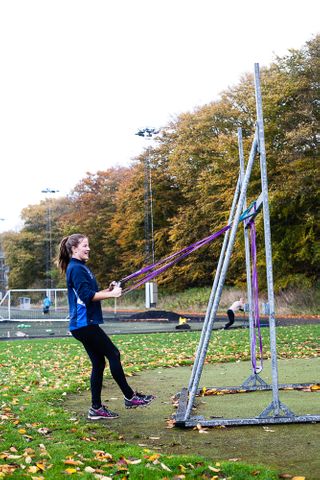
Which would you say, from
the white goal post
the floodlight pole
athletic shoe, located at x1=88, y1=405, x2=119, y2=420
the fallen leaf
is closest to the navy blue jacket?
athletic shoe, located at x1=88, y1=405, x2=119, y2=420

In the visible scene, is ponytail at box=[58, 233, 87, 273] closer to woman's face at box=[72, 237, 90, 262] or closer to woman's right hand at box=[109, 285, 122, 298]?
woman's face at box=[72, 237, 90, 262]

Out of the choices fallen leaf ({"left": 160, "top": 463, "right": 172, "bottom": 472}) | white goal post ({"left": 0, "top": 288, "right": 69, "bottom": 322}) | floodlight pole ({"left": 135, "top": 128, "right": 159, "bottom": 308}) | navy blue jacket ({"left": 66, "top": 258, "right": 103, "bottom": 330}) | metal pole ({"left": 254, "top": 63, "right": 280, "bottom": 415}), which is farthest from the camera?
floodlight pole ({"left": 135, "top": 128, "right": 159, "bottom": 308})

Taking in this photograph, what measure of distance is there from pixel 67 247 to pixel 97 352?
1094 mm

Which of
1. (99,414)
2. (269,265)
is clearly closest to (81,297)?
(99,414)

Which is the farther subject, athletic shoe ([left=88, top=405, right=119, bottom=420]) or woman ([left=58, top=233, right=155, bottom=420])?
athletic shoe ([left=88, top=405, right=119, bottom=420])

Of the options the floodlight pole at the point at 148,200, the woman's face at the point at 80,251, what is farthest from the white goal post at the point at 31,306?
the woman's face at the point at 80,251

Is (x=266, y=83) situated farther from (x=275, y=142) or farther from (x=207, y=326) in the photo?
(x=207, y=326)

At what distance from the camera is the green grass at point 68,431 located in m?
5.07

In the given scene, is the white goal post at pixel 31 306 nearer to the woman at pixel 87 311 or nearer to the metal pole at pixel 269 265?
the woman at pixel 87 311

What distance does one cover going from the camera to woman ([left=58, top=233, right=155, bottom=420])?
712 cm

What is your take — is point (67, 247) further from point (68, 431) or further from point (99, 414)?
point (68, 431)

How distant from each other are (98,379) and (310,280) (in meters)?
28.9

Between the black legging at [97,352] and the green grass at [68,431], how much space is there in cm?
44

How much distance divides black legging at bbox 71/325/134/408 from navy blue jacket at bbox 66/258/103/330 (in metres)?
0.08
